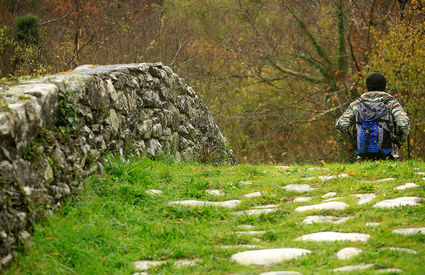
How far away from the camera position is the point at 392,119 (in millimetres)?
7328

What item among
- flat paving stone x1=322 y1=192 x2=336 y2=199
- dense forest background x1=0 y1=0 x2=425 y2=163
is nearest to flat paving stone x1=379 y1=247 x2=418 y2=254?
flat paving stone x1=322 y1=192 x2=336 y2=199

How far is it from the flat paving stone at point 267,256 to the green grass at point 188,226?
81mm

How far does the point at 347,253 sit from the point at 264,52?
49.0 ft

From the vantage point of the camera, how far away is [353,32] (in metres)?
17.8

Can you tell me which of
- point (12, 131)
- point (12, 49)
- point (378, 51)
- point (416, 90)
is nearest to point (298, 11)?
point (378, 51)

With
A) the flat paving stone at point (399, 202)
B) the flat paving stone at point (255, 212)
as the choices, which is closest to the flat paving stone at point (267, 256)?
the flat paving stone at point (255, 212)

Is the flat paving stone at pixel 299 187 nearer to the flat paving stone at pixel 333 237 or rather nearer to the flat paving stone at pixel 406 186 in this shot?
the flat paving stone at pixel 406 186

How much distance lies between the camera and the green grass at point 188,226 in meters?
3.73

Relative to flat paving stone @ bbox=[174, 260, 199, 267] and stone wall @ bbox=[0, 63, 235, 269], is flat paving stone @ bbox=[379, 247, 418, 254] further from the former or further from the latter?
stone wall @ bbox=[0, 63, 235, 269]

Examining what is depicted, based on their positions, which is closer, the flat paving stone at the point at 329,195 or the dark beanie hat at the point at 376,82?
the flat paving stone at the point at 329,195

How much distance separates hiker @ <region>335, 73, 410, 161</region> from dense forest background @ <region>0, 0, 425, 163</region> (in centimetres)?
587

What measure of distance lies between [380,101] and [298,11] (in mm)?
12326

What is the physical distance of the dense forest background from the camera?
1277 cm

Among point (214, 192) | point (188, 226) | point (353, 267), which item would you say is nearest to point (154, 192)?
point (214, 192)
